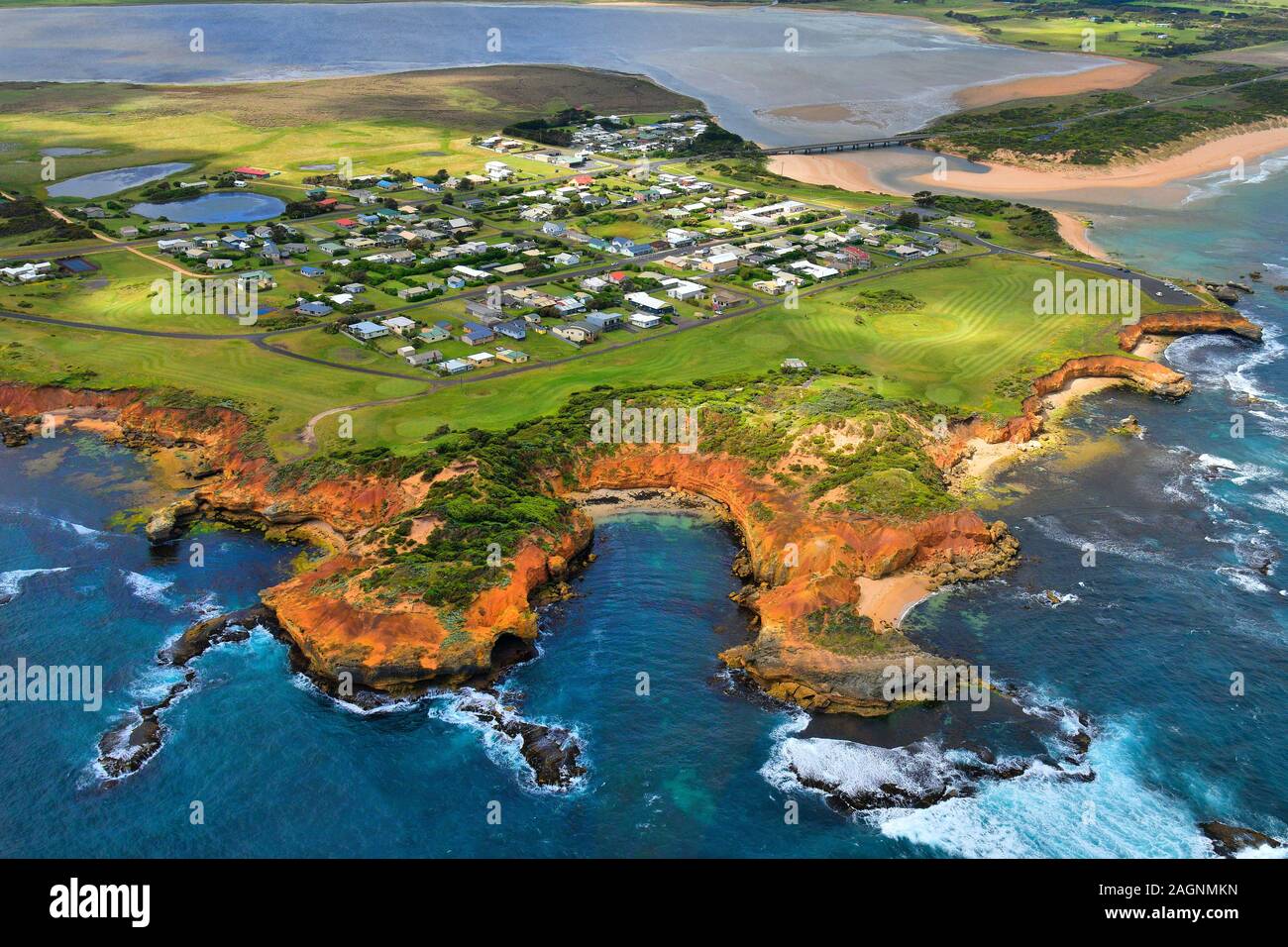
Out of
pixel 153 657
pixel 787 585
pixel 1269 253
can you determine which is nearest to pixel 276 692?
pixel 153 657

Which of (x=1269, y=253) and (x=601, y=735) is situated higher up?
(x=1269, y=253)

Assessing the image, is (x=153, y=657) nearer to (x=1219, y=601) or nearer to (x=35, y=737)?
(x=35, y=737)

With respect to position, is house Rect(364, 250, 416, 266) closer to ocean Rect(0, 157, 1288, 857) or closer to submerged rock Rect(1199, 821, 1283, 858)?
ocean Rect(0, 157, 1288, 857)

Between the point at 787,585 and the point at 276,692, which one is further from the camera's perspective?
the point at 787,585

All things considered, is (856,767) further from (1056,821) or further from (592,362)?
(592,362)

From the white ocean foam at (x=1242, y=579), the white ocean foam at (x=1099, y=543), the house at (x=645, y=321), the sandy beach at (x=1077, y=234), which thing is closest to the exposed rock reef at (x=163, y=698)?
the house at (x=645, y=321)

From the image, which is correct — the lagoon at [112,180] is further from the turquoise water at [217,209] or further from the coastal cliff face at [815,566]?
the coastal cliff face at [815,566]

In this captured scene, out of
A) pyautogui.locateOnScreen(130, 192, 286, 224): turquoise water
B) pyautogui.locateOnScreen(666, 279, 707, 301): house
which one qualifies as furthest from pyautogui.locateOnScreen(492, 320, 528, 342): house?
pyautogui.locateOnScreen(130, 192, 286, 224): turquoise water
